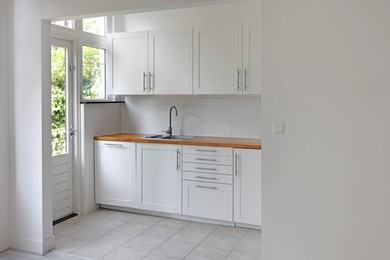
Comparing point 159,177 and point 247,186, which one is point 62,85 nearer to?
point 159,177

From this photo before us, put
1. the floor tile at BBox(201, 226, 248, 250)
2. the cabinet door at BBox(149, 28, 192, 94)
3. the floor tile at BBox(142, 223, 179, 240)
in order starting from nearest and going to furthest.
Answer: the floor tile at BBox(201, 226, 248, 250) → the floor tile at BBox(142, 223, 179, 240) → the cabinet door at BBox(149, 28, 192, 94)

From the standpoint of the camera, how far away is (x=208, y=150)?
4.23 meters

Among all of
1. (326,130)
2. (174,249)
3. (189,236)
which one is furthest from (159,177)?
(326,130)

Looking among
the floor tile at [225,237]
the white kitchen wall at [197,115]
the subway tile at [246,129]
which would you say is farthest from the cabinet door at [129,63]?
the floor tile at [225,237]

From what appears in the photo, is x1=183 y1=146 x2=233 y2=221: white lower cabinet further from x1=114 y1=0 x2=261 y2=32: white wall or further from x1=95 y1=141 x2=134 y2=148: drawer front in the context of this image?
x1=114 y1=0 x2=261 y2=32: white wall

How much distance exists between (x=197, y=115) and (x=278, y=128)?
224 cm

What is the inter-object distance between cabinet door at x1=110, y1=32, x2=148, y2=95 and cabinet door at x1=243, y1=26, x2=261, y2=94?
1.28 metres

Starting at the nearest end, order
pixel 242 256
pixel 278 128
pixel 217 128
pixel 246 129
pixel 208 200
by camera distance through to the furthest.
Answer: pixel 278 128
pixel 242 256
pixel 208 200
pixel 246 129
pixel 217 128

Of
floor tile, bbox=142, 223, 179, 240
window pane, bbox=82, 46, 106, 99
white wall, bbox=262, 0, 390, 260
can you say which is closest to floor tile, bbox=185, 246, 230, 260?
floor tile, bbox=142, 223, 179, 240

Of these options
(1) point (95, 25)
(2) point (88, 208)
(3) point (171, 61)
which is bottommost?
(2) point (88, 208)

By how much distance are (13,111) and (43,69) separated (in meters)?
0.52

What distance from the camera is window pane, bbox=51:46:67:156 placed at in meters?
4.30

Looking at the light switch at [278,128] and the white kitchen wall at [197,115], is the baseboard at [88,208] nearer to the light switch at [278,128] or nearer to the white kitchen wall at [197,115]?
the white kitchen wall at [197,115]

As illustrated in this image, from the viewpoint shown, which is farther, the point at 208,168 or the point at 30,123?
the point at 208,168
